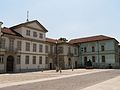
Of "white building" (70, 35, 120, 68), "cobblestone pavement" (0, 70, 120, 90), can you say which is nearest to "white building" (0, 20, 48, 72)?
"white building" (70, 35, 120, 68)

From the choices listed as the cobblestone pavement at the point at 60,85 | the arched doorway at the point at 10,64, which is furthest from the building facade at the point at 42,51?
the cobblestone pavement at the point at 60,85

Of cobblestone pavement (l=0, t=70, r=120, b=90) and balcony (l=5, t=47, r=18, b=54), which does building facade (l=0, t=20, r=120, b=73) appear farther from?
cobblestone pavement (l=0, t=70, r=120, b=90)

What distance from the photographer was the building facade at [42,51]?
3434 cm

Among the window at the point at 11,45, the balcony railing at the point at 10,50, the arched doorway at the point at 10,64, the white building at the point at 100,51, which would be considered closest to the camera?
the balcony railing at the point at 10,50

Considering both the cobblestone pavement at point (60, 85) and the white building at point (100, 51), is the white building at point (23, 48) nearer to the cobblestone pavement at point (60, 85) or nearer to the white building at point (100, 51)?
the white building at point (100, 51)

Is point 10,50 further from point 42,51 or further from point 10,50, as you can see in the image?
point 42,51

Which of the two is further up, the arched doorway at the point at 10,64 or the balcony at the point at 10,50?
the balcony at the point at 10,50

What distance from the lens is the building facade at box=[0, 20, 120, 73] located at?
113 ft

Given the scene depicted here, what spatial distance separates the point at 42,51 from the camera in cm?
4291

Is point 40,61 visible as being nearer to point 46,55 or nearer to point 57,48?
point 46,55

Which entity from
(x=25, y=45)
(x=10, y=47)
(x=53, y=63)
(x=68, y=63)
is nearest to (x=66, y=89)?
(x=10, y=47)

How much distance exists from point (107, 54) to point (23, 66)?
25213 mm

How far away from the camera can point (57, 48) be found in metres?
49.9

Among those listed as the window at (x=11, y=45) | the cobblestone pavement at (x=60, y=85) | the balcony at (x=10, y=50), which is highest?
the window at (x=11, y=45)
